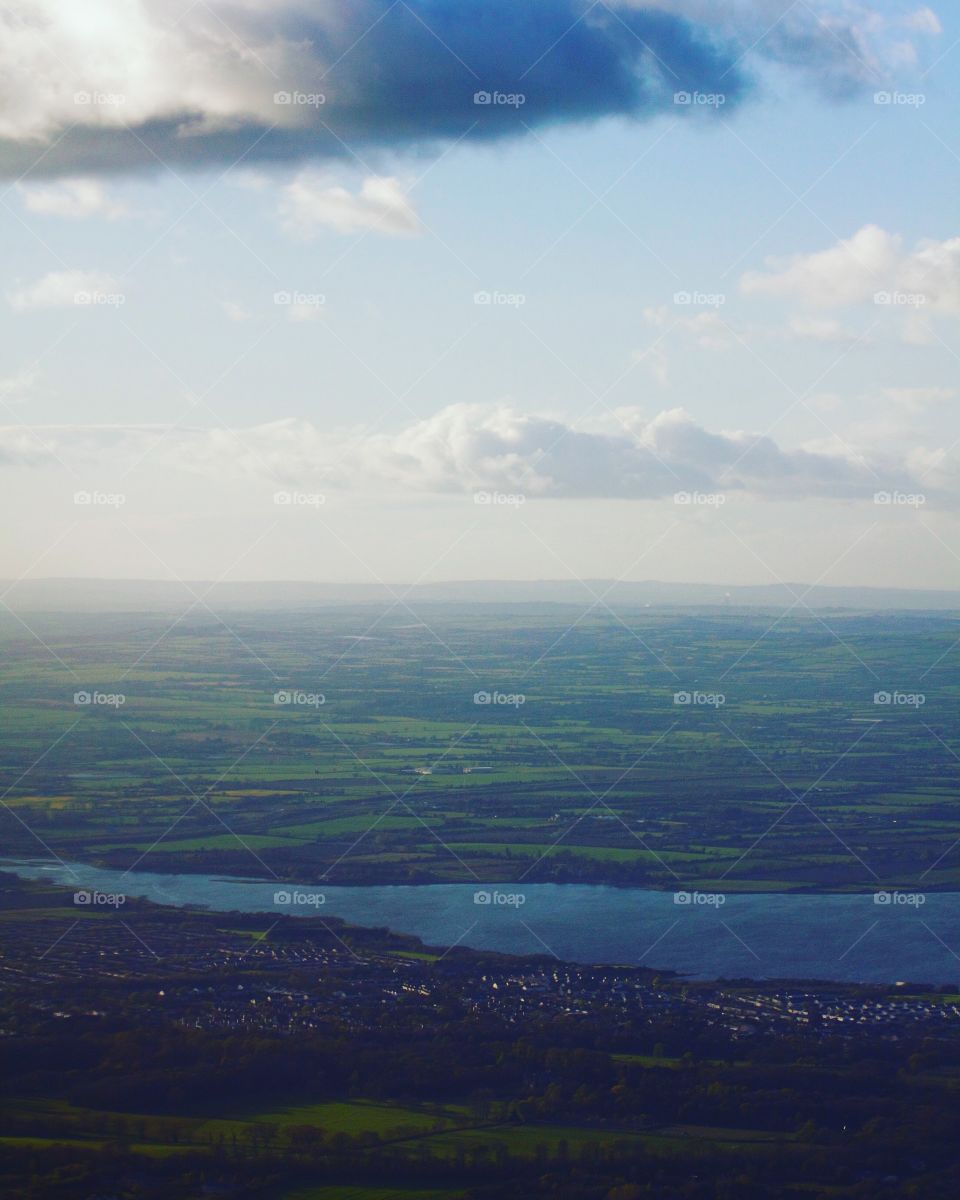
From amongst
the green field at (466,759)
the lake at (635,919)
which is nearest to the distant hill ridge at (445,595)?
the green field at (466,759)

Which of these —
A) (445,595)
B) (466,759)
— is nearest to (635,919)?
(466,759)

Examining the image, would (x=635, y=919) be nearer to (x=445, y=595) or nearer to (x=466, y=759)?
(x=466, y=759)

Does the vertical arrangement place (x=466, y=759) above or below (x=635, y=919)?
Answer: above

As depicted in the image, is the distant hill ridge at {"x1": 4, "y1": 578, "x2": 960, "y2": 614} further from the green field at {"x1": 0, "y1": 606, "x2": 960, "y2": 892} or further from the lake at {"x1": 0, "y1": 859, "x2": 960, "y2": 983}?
the lake at {"x1": 0, "y1": 859, "x2": 960, "y2": 983}

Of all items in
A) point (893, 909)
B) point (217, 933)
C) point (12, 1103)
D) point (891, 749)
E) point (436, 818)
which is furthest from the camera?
point (891, 749)

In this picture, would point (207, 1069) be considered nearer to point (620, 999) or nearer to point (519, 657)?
point (620, 999)

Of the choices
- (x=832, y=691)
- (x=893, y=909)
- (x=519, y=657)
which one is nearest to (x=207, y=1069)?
(x=893, y=909)

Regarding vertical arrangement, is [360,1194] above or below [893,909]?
below

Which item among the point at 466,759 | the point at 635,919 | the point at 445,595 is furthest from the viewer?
the point at 445,595

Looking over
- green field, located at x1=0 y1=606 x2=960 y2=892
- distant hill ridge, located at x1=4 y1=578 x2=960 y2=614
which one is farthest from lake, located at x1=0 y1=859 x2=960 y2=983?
distant hill ridge, located at x1=4 y1=578 x2=960 y2=614
